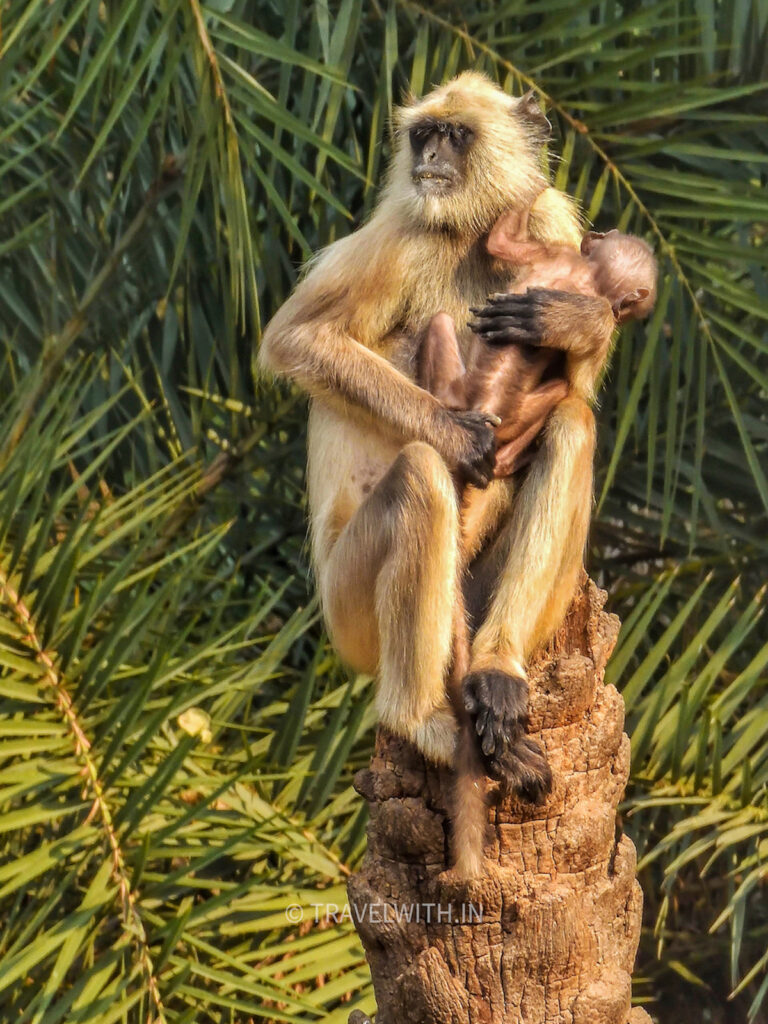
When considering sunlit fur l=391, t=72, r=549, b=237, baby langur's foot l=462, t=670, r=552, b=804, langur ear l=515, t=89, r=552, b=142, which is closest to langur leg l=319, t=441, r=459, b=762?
baby langur's foot l=462, t=670, r=552, b=804

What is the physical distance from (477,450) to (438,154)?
0.84 m

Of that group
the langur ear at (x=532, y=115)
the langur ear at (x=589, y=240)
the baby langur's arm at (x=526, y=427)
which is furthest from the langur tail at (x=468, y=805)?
the langur ear at (x=532, y=115)

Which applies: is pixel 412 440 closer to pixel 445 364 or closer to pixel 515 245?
pixel 445 364

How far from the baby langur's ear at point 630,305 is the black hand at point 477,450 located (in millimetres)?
464

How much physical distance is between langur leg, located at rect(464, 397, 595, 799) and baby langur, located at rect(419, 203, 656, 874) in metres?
0.06

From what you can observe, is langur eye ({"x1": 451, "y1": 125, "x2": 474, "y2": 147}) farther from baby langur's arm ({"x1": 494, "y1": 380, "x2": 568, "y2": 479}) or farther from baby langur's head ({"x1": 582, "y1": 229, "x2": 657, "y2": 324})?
baby langur's arm ({"x1": 494, "y1": 380, "x2": 568, "y2": 479})

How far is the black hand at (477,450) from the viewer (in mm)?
3340

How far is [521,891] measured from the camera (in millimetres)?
2990

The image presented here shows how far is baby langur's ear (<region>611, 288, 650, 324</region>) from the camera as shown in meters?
3.59

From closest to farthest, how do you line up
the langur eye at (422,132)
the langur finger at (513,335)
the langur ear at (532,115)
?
the langur finger at (513,335)
the langur eye at (422,132)
the langur ear at (532,115)

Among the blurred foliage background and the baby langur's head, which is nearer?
the baby langur's head

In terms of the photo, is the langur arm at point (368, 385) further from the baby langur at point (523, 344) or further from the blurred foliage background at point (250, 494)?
the blurred foliage background at point (250, 494)

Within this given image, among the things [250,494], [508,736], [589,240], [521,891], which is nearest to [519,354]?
[589,240]

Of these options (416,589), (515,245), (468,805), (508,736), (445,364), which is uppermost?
(515,245)
